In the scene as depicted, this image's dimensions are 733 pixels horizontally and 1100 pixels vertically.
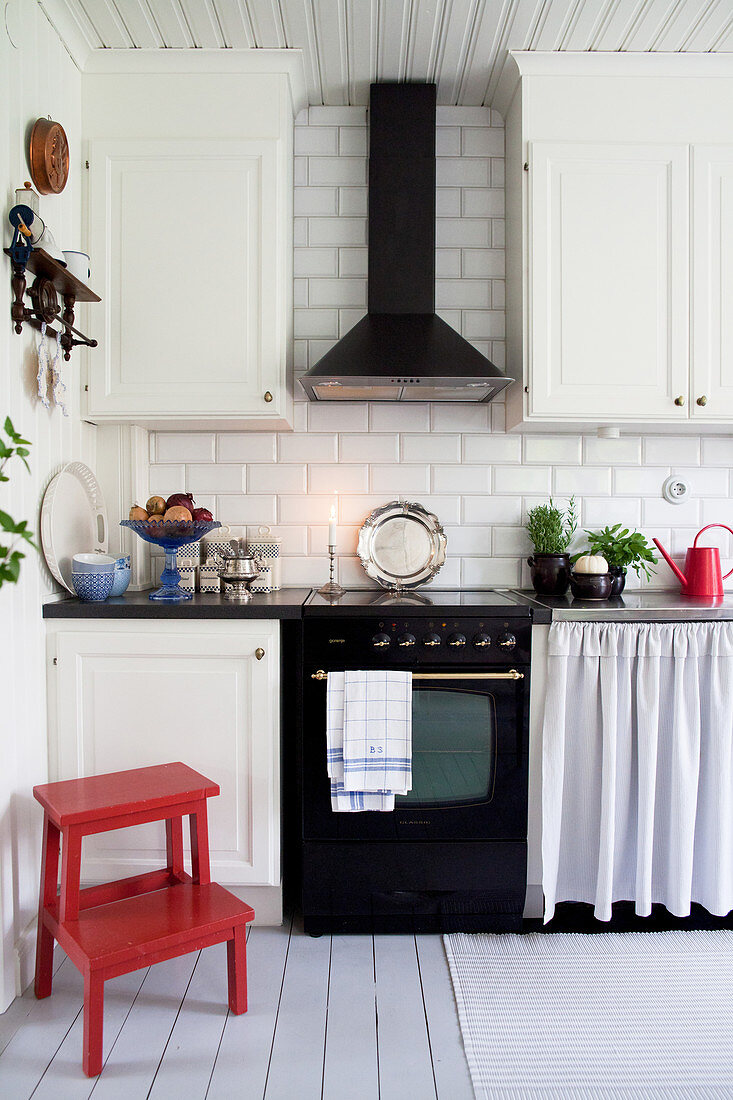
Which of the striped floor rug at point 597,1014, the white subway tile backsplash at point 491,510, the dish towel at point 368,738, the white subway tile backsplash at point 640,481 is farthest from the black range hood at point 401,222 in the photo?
the striped floor rug at point 597,1014

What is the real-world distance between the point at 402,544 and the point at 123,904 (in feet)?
4.79

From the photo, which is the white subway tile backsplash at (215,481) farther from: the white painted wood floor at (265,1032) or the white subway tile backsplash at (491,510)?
the white painted wood floor at (265,1032)

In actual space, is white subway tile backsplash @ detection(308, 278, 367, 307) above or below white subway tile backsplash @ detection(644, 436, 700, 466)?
above

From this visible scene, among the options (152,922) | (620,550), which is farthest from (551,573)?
(152,922)

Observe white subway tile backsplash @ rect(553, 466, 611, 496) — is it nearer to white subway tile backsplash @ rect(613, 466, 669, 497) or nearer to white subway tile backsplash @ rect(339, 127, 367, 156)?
white subway tile backsplash @ rect(613, 466, 669, 497)

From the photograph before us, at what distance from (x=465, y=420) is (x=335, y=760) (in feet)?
4.38

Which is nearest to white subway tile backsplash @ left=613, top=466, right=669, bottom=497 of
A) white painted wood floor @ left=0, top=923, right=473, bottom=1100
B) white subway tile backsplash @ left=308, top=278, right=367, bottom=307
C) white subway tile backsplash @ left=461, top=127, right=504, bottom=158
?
white subway tile backsplash @ left=308, top=278, right=367, bottom=307

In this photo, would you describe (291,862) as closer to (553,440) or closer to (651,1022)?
(651,1022)

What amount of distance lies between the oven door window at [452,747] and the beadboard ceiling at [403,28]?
2.03 metres

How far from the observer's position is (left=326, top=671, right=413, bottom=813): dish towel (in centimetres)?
215

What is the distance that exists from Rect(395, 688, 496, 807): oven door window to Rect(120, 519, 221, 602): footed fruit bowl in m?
0.86

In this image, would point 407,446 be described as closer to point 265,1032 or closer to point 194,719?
point 194,719

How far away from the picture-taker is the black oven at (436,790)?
7.20 ft

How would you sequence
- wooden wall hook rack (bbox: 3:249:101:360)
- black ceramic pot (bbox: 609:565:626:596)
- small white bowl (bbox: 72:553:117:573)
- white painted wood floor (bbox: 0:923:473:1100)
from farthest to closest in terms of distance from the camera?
black ceramic pot (bbox: 609:565:626:596), small white bowl (bbox: 72:553:117:573), wooden wall hook rack (bbox: 3:249:101:360), white painted wood floor (bbox: 0:923:473:1100)
